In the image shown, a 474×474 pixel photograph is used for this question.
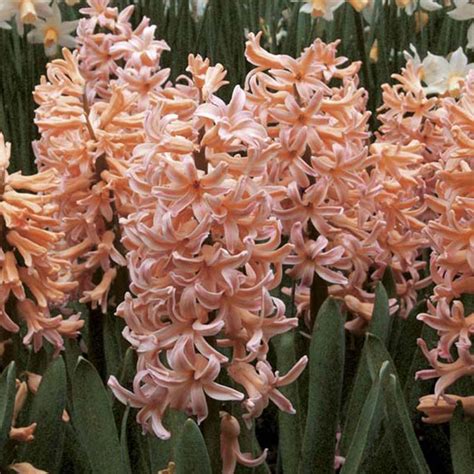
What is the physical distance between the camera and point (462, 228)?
1364mm

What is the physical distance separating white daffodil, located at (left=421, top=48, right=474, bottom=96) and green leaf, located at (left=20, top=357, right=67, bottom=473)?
4.47ft

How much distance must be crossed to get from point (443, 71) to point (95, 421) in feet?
5.03

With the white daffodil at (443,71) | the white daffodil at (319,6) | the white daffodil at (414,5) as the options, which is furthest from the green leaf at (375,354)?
the white daffodil at (414,5)

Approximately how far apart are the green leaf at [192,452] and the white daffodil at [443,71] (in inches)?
58.6

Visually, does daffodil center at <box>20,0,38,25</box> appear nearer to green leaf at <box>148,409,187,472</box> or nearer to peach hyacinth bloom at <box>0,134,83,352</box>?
peach hyacinth bloom at <box>0,134,83,352</box>

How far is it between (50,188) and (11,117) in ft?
5.06

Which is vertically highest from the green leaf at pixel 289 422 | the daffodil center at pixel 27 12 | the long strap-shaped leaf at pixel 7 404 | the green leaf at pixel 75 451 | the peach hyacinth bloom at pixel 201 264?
the peach hyacinth bloom at pixel 201 264

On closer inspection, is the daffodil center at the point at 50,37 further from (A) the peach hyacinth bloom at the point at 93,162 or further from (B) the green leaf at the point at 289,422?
(B) the green leaf at the point at 289,422

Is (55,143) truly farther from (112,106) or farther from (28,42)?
(28,42)

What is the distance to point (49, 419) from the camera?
4.73ft

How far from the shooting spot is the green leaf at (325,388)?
139 cm

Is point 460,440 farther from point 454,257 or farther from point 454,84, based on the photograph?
point 454,84

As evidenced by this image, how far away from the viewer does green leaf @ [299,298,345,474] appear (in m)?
1.39

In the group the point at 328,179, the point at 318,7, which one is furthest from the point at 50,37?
the point at 328,179
